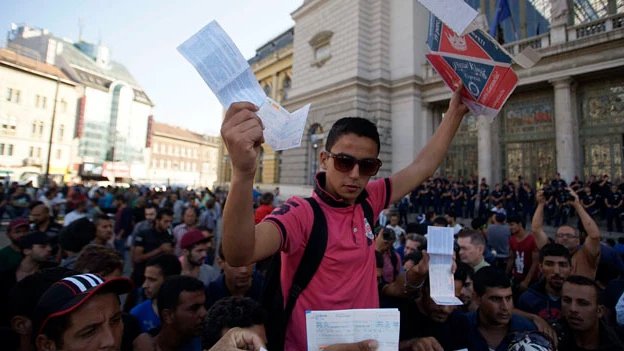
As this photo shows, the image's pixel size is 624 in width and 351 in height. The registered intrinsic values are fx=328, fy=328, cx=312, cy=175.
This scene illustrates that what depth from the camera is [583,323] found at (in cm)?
257

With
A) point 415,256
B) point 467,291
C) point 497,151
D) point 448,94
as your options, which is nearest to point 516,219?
point 467,291

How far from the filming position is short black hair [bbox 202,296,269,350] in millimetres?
1821

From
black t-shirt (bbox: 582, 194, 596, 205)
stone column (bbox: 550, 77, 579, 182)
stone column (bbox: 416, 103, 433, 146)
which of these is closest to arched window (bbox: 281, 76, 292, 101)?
stone column (bbox: 416, 103, 433, 146)

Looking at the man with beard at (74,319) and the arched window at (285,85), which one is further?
the arched window at (285,85)

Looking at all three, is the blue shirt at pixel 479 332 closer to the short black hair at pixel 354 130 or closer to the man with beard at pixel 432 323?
the man with beard at pixel 432 323

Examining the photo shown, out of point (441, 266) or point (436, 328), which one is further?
point (436, 328)

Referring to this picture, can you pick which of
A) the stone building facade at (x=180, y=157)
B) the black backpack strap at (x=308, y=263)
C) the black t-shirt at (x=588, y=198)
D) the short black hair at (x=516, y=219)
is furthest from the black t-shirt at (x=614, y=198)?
the stone building facade at (x=180, y=157)

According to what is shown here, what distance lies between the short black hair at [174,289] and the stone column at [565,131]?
15.5 metres

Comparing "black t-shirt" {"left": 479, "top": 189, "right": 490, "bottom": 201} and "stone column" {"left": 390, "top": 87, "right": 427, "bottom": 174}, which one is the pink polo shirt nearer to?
"black t-shirt" {"left": 479, "top": 189, "right": 490, "bottom": 201}

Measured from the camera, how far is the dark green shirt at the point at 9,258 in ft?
12.7

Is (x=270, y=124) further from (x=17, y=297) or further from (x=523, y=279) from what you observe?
(x=523, y=279)

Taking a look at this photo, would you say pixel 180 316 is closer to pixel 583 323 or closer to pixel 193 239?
pixel 193 239

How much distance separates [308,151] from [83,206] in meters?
14.9

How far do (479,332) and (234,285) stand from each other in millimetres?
2167
